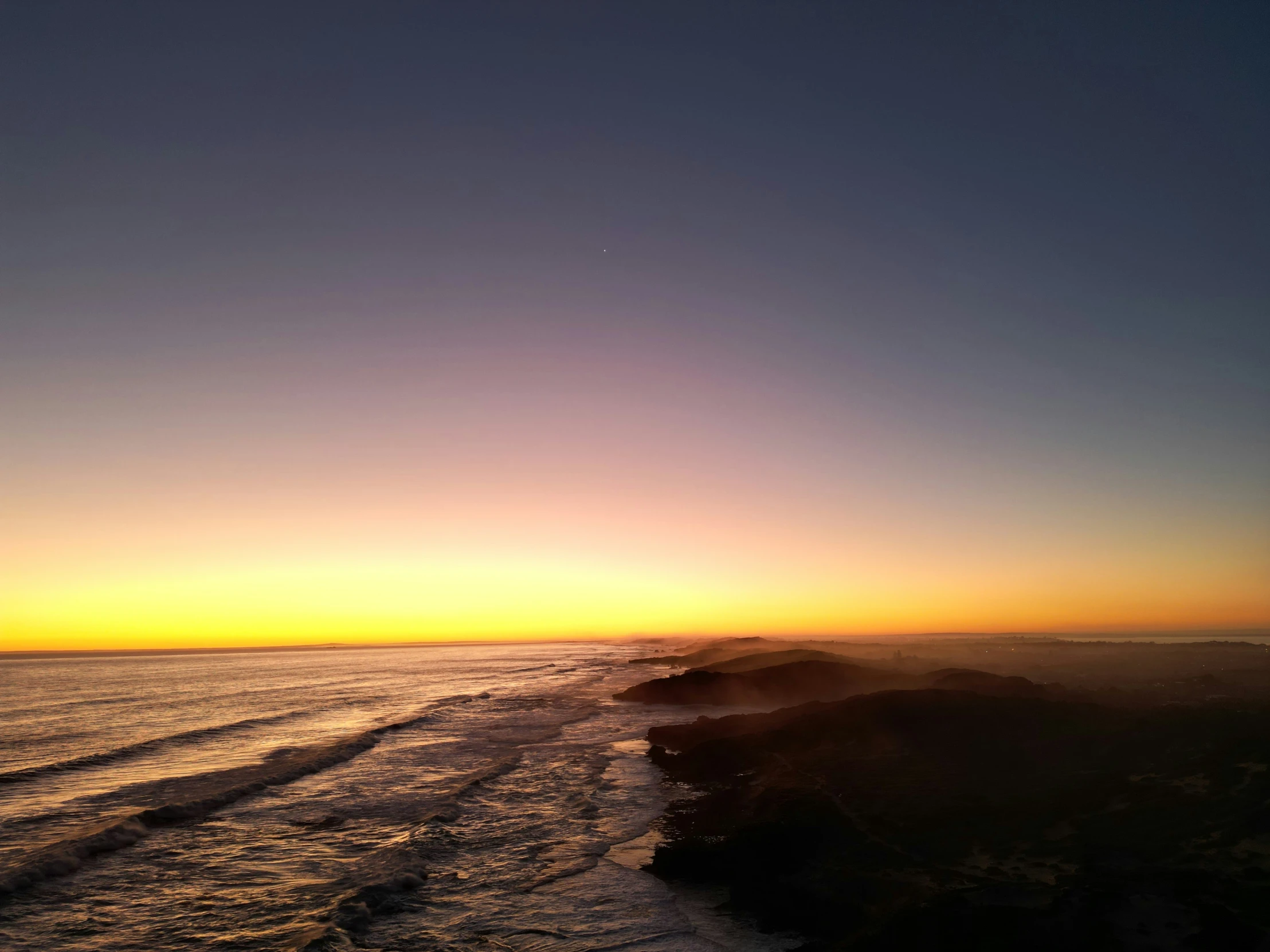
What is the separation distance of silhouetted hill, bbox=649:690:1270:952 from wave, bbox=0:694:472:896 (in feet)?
56.6

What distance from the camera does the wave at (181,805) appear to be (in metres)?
18.8

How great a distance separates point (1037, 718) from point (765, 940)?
62.8ft

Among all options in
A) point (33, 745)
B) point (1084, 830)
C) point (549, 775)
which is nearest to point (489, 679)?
point (33, 745)

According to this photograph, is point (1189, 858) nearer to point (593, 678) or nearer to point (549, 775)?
point (549, 775)

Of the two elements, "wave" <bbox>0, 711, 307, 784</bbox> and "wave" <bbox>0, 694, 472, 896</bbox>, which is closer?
"wave" <bbox>0, 694, 472, 896</bbox>

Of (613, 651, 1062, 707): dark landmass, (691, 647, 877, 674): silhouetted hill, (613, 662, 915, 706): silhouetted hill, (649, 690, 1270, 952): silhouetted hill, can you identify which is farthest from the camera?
(691, 647, 877, 674): silhouetted hill

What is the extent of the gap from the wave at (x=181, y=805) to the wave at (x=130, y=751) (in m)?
7.67

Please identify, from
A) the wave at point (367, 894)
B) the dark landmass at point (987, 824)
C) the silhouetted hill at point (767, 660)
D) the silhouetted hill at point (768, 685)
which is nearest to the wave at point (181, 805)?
the wave at point (367, 894)

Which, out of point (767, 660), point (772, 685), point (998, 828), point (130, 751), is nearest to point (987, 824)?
point (998, 828)

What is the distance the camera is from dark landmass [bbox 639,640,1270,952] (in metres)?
12.3

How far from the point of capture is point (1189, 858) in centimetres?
1473

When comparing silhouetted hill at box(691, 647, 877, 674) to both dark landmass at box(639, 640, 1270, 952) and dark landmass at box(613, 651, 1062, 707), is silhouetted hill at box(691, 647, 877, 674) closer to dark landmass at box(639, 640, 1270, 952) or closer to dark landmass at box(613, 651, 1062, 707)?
dark landmass at box(613, 651, 1062, 707)

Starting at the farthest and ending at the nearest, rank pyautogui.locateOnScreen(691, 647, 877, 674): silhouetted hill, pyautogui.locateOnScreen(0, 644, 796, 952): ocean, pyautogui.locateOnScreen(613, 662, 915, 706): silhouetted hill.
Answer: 1. pyautogui.locateOnScreen(691, 647, 877, 674): silhouetted hill
2. pyautogui.locateOnScreen(613, 662, 915, 706): silhouetted hill
3. pyautogui.locateOnScreen(0, 644, 796, 952): ocean

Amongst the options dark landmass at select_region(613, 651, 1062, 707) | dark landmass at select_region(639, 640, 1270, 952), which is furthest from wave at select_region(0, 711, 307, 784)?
dark landmass at select_region(613, 651, 1062, 707)
